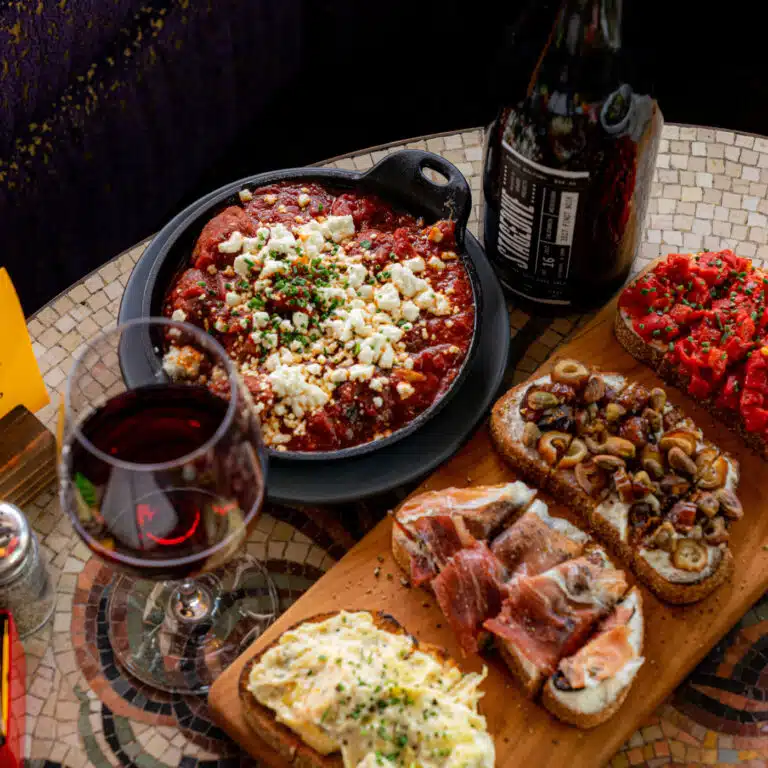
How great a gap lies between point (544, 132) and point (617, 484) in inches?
34.3

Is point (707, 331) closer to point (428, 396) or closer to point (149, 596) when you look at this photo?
point (428, 396)

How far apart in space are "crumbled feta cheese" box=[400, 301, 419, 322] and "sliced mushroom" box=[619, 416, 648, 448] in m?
0.55

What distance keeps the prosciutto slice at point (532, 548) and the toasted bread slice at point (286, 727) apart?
25 centimetres

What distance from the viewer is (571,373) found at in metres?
2.42

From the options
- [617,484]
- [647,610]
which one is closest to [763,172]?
[617,484]

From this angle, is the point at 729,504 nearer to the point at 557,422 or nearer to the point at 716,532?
the point at 716,532

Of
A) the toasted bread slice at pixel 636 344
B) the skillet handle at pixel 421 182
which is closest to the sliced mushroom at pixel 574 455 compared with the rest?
the toasted bread slice at pixel 636 344

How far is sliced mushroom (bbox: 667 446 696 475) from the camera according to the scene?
2.27 meters

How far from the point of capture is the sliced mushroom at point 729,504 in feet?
7.38

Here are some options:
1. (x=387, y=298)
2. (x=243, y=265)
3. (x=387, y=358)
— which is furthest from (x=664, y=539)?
(x=243, y=265)

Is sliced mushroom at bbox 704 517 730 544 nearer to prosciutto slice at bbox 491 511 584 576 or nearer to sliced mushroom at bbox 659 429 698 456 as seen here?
sliced mushroom at bbox 659 429 698 456

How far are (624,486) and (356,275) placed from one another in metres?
0.82

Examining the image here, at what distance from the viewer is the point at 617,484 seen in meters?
2.26

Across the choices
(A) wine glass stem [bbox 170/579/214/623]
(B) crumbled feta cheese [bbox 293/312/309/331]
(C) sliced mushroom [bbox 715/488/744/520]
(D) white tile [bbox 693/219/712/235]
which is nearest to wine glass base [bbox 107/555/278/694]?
(A) wine glass stem [bbox 170/579/214/623]
